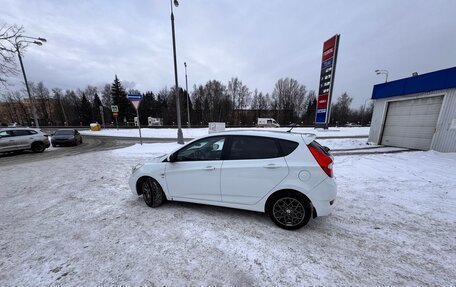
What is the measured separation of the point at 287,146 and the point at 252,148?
610 mm

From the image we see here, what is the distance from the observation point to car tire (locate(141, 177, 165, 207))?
379cm

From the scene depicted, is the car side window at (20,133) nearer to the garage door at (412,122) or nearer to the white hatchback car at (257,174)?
the white hatchback car at (257,174)

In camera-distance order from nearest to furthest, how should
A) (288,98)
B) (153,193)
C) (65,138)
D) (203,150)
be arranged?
(203,150), (153,193), (65,138), (288,98)

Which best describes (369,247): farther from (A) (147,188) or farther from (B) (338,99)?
(B) (338,99)

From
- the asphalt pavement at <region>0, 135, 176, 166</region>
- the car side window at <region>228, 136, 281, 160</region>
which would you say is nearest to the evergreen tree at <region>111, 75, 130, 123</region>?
the asphalt pavement at <region>0, 135, 176, 166</region>

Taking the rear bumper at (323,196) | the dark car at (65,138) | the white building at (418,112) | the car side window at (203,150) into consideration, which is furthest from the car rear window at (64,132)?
the white building at (418,112)

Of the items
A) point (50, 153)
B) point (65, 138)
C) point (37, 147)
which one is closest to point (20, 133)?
point (37, 147)

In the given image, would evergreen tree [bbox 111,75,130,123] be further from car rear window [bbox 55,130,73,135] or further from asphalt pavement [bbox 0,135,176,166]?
asphalt pavement [bbox 0,135,176,166]

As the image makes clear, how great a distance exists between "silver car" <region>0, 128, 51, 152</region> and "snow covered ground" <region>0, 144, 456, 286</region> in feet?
30.5

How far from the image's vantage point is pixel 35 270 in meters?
2.23

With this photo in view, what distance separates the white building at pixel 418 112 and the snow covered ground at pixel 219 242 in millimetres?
5977

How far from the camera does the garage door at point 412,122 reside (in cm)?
884

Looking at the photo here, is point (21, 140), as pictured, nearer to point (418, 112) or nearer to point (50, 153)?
point (50, 153)

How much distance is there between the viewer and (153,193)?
381 centimetres
